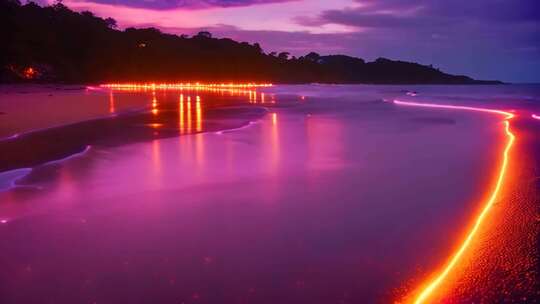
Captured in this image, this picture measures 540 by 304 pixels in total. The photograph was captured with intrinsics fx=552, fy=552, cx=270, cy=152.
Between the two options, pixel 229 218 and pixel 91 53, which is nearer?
pixel 229 218

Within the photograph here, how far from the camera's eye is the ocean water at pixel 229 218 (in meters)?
4.75

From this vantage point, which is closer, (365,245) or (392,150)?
(365,245)

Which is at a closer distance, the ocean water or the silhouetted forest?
the ocean water

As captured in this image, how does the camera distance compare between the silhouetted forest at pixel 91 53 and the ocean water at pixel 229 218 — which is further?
the silhouetted forest at pixel 91 53

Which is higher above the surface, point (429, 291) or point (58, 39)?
point (58, 39)

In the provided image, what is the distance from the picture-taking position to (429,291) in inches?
177

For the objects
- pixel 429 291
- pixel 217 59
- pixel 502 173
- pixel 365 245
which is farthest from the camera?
pixel 217 59

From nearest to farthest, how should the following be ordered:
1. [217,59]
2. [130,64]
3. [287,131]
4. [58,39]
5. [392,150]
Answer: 1. [392,150]
2. [287,131]
3. [58,39]
4. [130,64]
5. [217,59]

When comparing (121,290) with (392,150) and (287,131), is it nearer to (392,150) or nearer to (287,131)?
(392,150)

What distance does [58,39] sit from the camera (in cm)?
9844

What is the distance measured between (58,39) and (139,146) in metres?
93.3

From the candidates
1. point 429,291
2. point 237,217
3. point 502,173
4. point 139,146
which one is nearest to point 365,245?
point 429,291

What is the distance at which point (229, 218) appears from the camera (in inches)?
275

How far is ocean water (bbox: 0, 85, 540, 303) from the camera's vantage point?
15.6 feet
